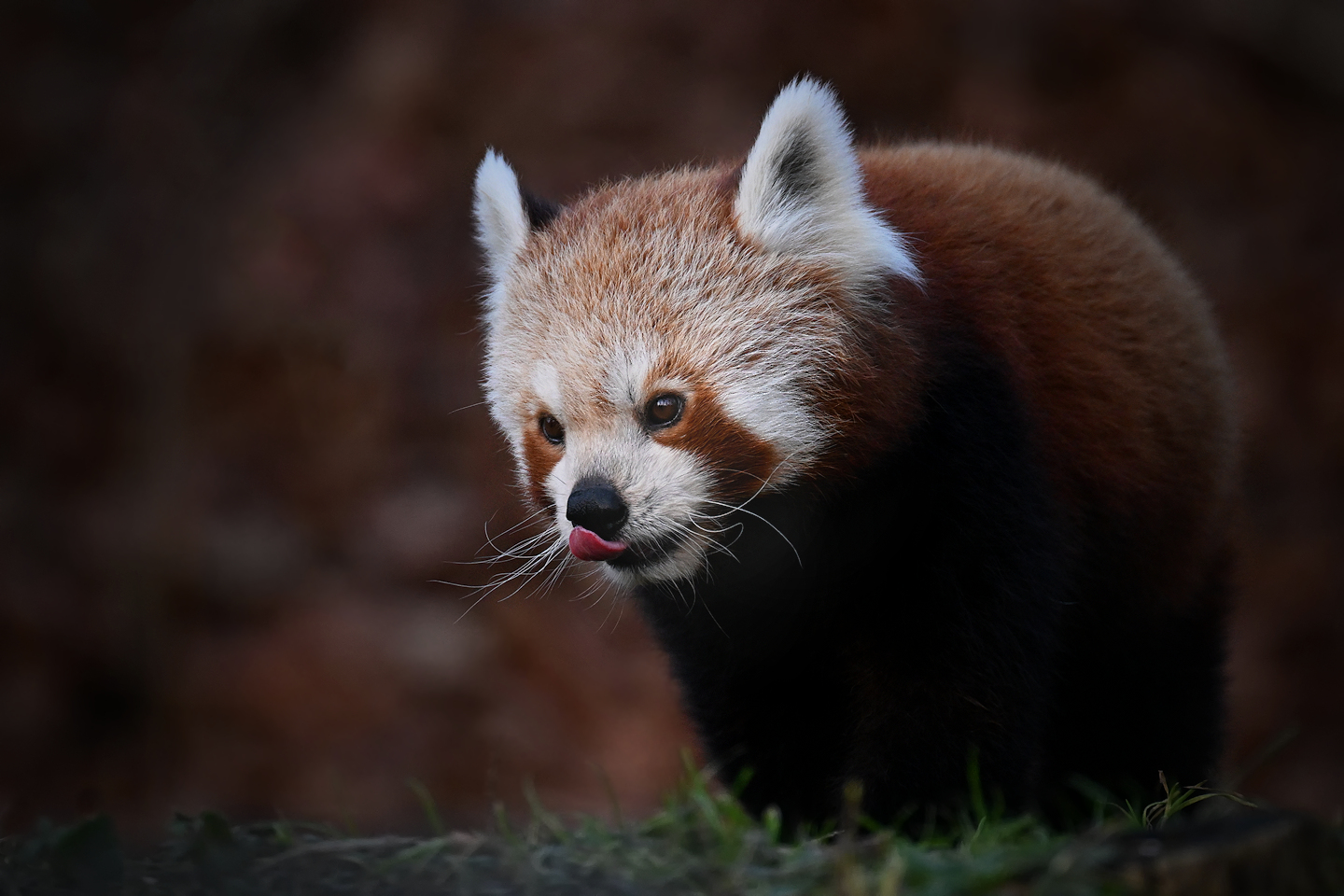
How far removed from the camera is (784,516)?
3.19 m

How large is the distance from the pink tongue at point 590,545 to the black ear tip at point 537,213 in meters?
0.99

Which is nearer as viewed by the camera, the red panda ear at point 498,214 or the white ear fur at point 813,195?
the white ear fur at point 813,195

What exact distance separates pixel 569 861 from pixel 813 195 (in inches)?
68.1

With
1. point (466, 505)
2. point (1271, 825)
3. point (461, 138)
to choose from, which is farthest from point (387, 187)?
point (1271, 825)

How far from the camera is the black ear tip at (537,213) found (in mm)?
3549

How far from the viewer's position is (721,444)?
305cm

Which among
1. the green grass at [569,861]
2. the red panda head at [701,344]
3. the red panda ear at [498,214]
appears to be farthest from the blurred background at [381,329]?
the green grass at [569,861]

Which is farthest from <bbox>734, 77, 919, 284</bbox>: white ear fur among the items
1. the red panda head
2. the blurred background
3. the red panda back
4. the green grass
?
the blurred background

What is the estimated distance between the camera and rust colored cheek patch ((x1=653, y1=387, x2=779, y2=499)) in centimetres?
303

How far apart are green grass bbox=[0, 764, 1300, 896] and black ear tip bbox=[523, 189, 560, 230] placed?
5.37 feet

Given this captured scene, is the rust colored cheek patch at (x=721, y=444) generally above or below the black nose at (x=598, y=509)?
above

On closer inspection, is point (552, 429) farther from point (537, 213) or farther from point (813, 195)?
point (813, 195)

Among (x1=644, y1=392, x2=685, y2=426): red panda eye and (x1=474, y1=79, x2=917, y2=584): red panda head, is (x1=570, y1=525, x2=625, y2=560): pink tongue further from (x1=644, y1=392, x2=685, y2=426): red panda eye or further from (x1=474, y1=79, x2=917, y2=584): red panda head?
(x1=644, y1=392, x2=685, y2=426): red panda eye

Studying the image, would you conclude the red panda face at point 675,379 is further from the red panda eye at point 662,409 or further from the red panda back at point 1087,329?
the red panda back at point 1087,329
